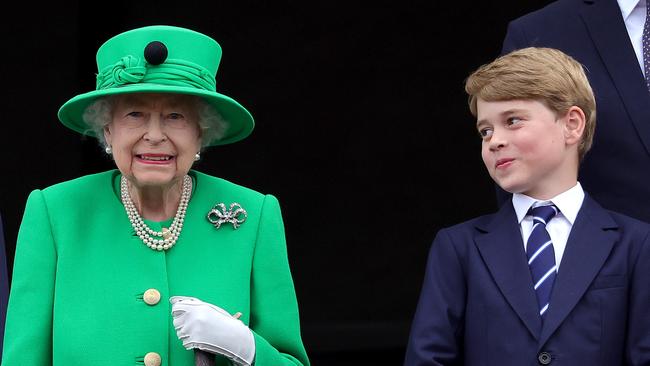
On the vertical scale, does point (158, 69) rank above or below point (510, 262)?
above

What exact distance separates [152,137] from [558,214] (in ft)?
3.20

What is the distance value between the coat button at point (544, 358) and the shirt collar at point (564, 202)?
1.12 ft

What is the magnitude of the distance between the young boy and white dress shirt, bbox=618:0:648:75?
Result: 0.95 feet

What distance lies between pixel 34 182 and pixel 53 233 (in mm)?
2913

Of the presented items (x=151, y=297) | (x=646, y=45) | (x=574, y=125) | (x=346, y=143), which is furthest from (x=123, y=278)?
(x=346, y=143)

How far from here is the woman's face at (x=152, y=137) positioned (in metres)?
3.17

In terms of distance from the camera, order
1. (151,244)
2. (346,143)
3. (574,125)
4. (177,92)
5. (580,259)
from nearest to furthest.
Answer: (177,92) < (151,244) < (580,259) < (574,125) < (346,143)

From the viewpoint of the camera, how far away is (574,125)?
3.47m

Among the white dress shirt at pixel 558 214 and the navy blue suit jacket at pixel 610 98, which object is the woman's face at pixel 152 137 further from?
the navy blue suit jacket at pixel 610 98

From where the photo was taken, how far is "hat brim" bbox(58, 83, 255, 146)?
310cm

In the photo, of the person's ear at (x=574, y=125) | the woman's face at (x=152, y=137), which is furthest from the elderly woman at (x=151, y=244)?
the person's ear at (x=574, y=125)

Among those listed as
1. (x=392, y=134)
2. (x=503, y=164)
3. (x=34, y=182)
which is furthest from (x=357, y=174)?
(x=503, y=164)

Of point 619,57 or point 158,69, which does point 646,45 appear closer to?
point 619,57

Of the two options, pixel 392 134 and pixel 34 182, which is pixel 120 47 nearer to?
pixel 34 182
